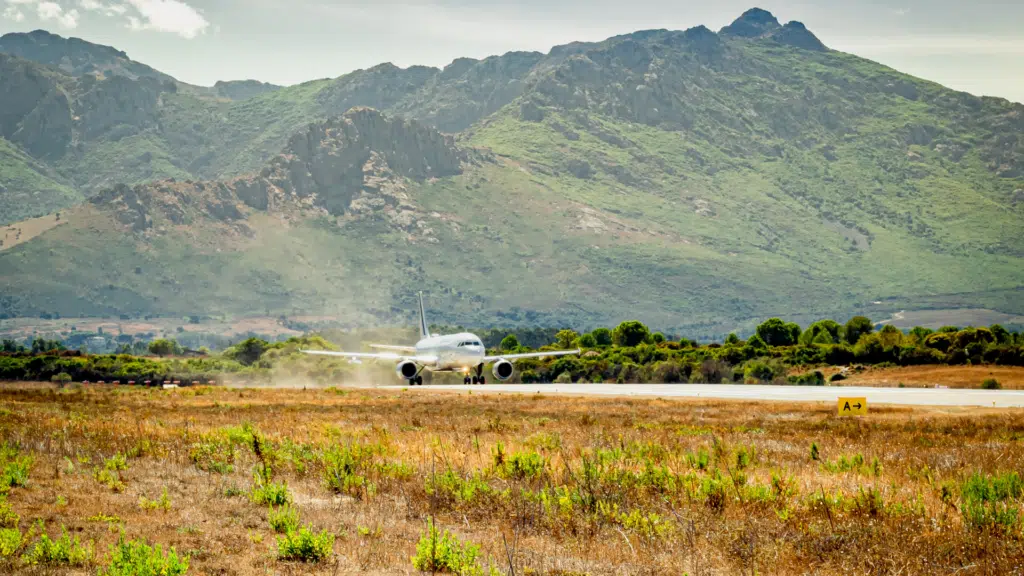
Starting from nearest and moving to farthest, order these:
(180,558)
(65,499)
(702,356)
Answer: (180,558) < (65,499) < (702,356)

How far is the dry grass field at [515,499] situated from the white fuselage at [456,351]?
40894 millimetres

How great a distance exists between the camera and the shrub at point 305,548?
1485cm

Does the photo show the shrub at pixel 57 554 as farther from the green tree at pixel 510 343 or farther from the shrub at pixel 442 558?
the green tree at pixel 510 343

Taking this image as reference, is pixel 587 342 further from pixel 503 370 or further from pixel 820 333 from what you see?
pixel 503 370

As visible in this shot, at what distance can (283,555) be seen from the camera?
1504 cm

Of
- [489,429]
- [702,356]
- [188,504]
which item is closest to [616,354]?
[702,356]

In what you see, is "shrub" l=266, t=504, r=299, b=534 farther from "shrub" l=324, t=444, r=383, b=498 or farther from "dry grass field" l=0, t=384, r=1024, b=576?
"shrub" l=324, t=444, r=383, b=498

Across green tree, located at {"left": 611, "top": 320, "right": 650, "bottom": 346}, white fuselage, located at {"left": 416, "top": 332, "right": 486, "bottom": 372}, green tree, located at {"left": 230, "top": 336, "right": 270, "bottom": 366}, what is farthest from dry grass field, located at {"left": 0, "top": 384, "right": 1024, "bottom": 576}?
green tree, located at {"left": 611, "top": 320, "right": 650, "bottom": 346}

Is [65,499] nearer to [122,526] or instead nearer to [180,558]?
[122,526]

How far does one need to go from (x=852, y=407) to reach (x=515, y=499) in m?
27.4

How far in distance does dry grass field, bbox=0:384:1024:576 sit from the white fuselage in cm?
4089

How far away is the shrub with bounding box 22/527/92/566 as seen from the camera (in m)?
14.2

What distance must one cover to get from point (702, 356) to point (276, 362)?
4522 centimetres

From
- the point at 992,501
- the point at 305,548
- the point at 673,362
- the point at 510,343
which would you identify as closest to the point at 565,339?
the point at 510,343
